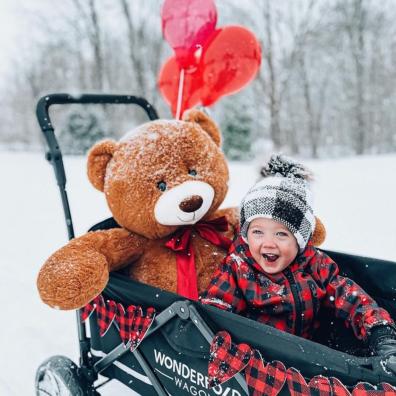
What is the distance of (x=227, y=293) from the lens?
Result: 1.70 meters

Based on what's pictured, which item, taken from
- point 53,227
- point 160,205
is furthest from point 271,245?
point 53,227

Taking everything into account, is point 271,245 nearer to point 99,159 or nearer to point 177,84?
point 99,159

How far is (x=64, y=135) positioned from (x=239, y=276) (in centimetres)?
1246

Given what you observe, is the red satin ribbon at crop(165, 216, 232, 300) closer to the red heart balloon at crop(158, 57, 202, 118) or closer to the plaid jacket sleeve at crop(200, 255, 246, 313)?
the plaid jacket sleeve at crop(200, 255, 246, 313)

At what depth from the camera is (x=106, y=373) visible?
1.90m

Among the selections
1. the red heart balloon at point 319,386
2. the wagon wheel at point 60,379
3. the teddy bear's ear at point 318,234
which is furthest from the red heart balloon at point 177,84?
the red heart balloon at point 319,386

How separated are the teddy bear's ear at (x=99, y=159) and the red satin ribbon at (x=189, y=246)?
1.40 ft

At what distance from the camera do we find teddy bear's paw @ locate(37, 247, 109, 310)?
1.51m

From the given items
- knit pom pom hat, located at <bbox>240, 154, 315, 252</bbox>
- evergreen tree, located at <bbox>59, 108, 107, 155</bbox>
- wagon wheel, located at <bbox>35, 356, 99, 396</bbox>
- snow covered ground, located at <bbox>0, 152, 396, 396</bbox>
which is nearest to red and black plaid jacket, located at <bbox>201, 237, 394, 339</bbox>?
knit pom pom hat, located at <bbox>240, 154, 315, 252</bbox>

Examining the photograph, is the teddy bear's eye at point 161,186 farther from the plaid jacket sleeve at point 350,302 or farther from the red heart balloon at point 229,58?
the red heart balloon at point 229,58

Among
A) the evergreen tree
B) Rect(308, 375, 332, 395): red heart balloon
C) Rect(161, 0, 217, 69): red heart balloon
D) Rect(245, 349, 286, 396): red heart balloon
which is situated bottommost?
the evergreen tree

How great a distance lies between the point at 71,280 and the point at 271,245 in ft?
2.60

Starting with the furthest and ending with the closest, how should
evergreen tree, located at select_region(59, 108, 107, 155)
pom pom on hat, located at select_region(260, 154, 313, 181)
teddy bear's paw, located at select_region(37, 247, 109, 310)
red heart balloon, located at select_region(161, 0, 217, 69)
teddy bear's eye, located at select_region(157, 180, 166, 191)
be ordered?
evergreen tree, located at select_region(59, 108, 107, 155) < red heart balloon, located at select_region(161, 0, 217, 69) < pom pom on hat, located at select_region(260, 154, 313, 181) < teddy bear's eye, located at select_region(157, 180, 166, 191) < teddy bear's paw, located at select_region(37, 247, 109, 310)

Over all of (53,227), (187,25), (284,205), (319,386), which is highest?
(187,25)
